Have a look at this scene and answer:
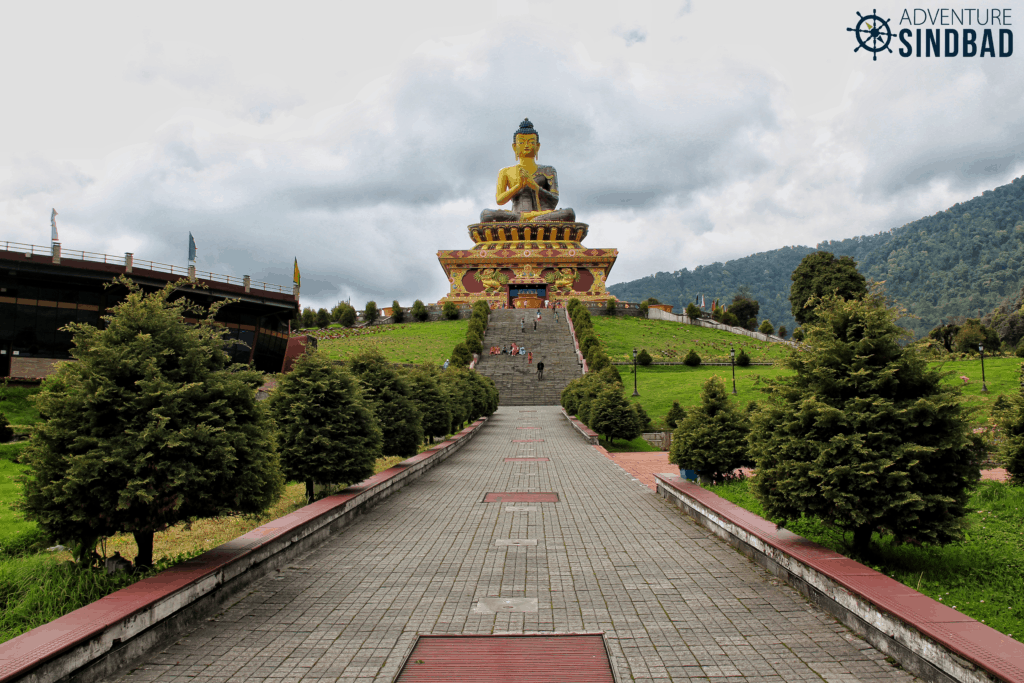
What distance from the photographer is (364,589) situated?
5238 millimetres

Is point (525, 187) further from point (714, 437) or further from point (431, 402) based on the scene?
point (714, 437)

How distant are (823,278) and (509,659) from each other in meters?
55.0

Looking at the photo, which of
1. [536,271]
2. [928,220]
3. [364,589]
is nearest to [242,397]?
[364,589]

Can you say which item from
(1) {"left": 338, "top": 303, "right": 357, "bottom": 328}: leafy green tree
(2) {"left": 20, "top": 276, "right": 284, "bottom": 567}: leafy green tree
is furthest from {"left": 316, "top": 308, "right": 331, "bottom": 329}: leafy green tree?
(2) {"left": 20, "top": 276, "right": 284, "bottom": 567}: leafy green tree

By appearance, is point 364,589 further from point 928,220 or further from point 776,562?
point 928,220

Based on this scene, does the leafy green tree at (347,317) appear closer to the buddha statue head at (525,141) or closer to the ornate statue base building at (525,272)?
the ornate statue base building at (525,272)

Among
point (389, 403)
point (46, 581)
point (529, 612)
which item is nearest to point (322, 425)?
point (389, 403)

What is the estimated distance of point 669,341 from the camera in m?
44.7

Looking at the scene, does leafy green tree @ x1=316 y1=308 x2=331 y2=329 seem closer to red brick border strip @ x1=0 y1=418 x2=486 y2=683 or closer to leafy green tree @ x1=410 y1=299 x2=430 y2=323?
leafy green tree @ x1=410 y1=299 x2=430 y2=323

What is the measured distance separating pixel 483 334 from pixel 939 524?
39.8 m

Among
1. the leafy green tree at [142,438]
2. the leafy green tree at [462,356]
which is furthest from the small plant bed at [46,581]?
the leafy green tree at [462,356]

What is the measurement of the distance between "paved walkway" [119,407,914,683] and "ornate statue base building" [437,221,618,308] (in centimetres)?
5171

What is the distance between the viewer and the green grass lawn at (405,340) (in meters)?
40.3

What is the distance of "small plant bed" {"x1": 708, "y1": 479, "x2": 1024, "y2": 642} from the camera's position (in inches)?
167
